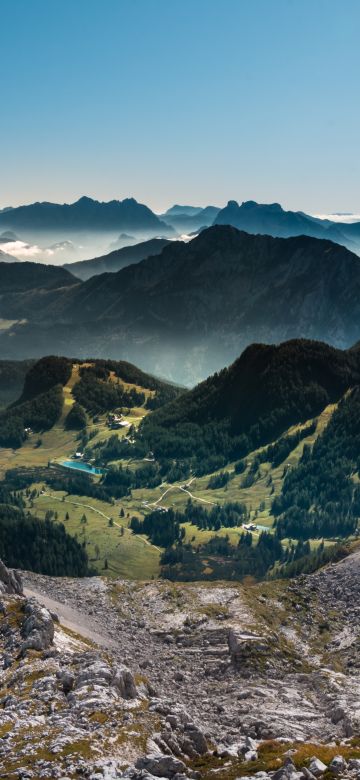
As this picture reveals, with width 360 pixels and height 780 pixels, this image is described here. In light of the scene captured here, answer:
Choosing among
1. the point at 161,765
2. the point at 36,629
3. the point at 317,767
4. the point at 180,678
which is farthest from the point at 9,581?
the point at 317,767

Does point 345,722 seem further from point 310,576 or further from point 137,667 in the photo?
point 310,576

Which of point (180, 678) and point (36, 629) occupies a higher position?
point (36, 629)

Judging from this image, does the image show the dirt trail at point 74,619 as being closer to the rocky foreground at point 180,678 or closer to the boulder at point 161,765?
the rocky foreground at point 180,678

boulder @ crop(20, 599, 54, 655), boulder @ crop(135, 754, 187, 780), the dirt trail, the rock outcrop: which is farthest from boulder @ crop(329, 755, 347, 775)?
the rock outcrop

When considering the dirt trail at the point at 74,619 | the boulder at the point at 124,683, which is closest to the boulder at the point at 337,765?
the boulder at the point at 124,683

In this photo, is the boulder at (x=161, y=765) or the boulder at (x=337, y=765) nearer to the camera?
the boulder at (x=337, y=765)

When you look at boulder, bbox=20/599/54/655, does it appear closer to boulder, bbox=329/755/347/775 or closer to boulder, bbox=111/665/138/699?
boulder, bbox=111/665/138/699

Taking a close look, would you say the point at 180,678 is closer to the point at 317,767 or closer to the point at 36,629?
the point at 36,629

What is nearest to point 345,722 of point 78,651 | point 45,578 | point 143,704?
point 143,704
